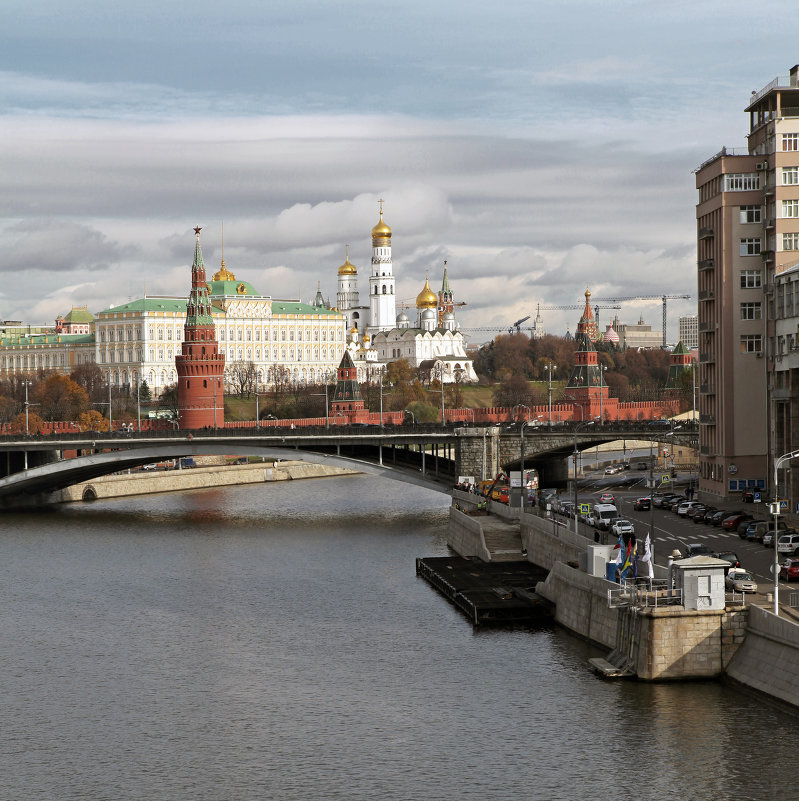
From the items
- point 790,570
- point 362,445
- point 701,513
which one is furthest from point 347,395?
point 790,570

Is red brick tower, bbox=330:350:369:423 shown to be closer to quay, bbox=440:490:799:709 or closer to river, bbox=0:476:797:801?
river, bbox=0:476:797:801

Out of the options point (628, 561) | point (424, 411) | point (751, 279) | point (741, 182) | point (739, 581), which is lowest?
point (739, 581)

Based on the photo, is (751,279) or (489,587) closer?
(489,587)

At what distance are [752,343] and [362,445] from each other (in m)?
27.0

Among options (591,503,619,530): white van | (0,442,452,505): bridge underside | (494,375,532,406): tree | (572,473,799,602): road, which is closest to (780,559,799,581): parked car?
(572,473,799,602): road

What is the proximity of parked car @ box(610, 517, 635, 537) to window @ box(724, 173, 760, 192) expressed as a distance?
19081 mm

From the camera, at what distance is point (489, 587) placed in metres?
52.3

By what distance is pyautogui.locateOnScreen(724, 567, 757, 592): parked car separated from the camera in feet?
132

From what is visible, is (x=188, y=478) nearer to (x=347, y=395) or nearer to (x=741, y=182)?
(x=347, y=395)

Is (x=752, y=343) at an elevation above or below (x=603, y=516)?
above

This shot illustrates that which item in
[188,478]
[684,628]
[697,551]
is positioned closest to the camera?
[684,628]

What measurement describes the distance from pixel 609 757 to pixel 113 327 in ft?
568

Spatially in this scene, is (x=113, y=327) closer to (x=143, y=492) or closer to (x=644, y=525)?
(x=143, y=492)

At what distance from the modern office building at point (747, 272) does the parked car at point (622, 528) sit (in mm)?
9570
